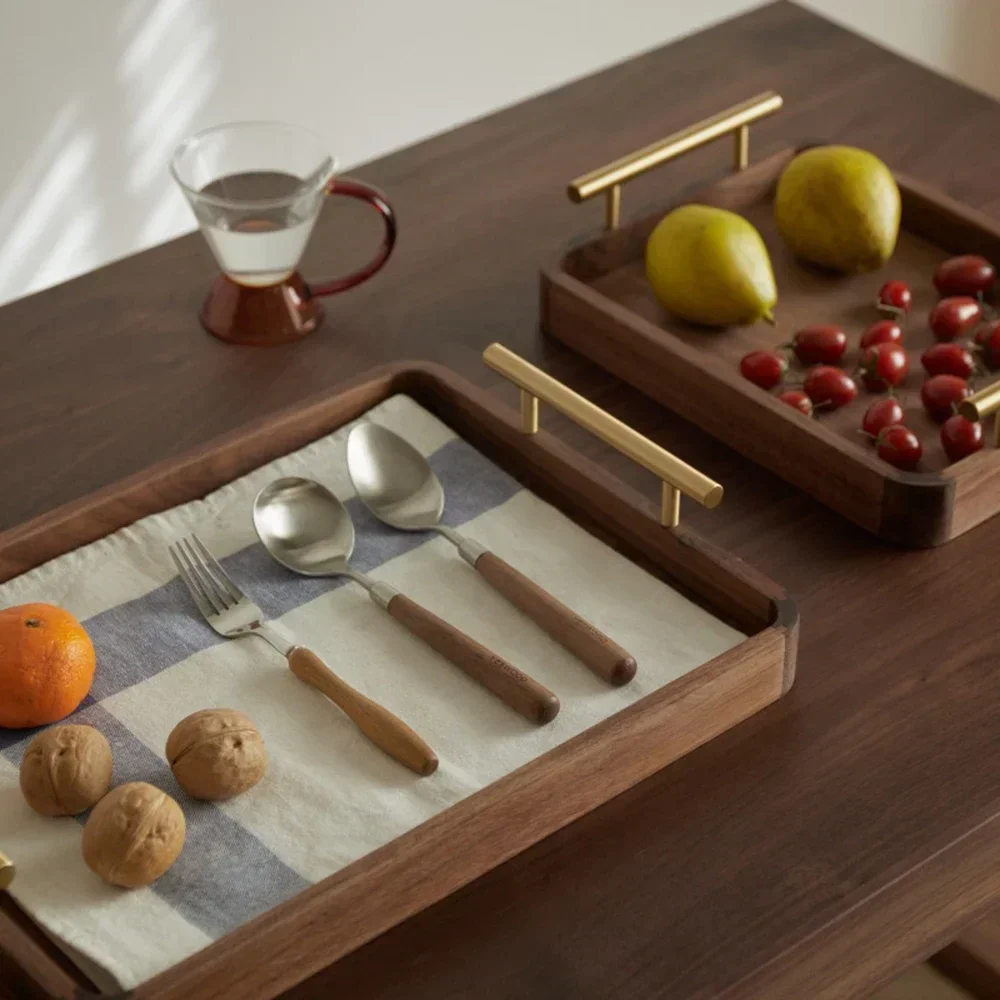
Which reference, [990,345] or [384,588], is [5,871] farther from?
[990,345]

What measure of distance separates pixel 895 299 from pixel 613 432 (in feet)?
1.21

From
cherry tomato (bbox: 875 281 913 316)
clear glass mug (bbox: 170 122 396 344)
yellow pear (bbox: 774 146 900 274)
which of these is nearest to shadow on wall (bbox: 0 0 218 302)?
clear glass mug (bbox: 170 122 396 344)

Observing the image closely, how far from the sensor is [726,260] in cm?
131

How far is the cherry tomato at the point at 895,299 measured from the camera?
136cm

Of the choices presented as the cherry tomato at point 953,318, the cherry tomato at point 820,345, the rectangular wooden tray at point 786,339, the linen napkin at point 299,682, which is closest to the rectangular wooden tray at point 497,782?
the linen napkin at point 299,682

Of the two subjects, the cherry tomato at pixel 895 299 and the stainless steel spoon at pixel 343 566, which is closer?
the stainless steel spoon at pixel 343 566

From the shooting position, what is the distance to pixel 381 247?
1.42m

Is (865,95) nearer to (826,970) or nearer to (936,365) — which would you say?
(936,365)

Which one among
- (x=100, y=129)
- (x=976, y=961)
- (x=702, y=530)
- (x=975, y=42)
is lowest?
(x=976, y=961)

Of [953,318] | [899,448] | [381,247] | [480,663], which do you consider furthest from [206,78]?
[480,663]

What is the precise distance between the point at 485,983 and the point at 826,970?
19 centimetres

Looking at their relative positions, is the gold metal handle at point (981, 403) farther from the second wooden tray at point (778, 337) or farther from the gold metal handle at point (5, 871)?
the gold metal handle at point (5, 871)

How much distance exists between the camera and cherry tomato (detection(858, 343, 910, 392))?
1266 mm

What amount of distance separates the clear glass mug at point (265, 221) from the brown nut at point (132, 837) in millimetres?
563
